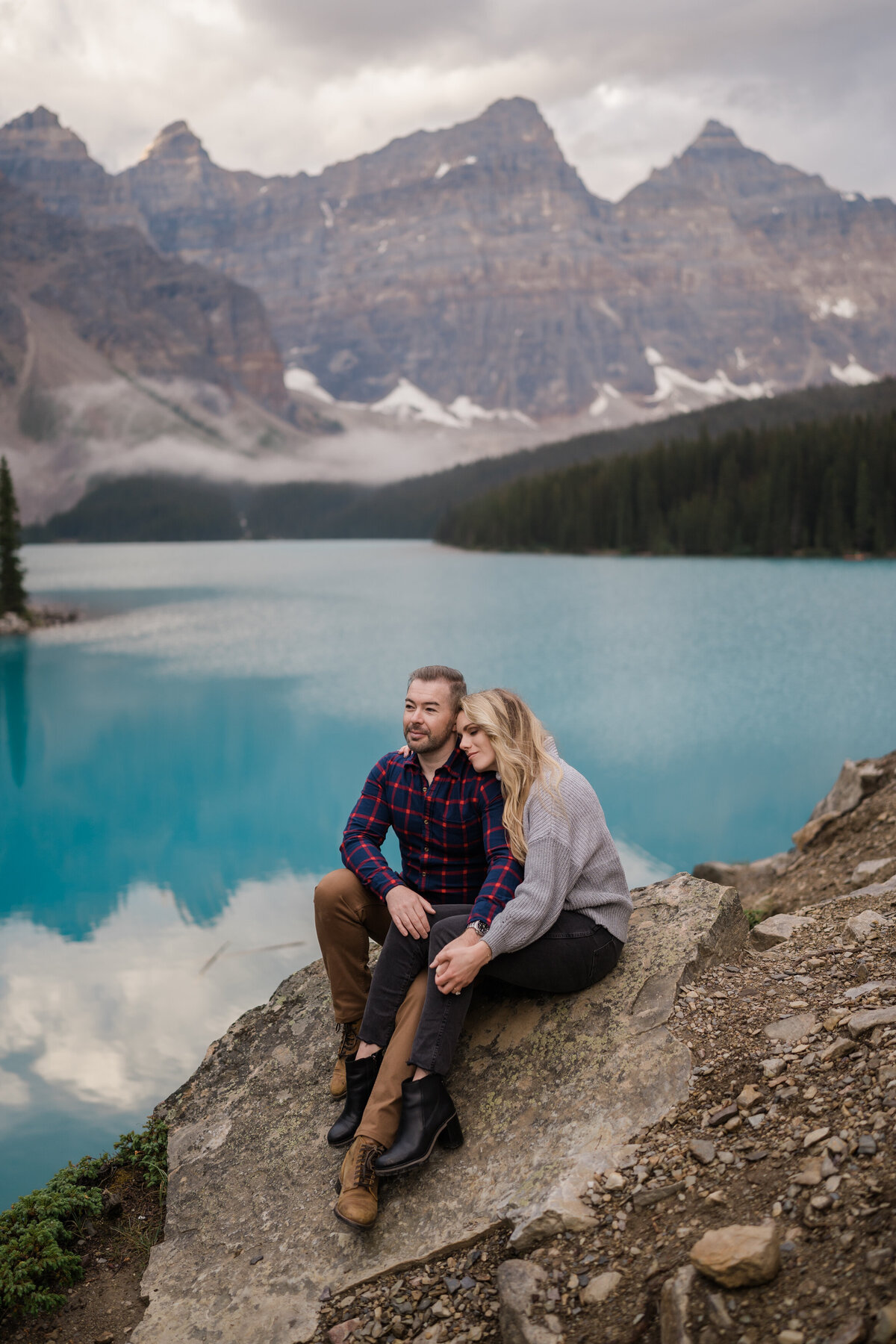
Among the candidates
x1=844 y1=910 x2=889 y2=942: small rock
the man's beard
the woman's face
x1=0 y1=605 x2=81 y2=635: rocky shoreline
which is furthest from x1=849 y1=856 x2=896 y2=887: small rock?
x1=0 y1=605 x2=81 y2=635: rocky shoreline

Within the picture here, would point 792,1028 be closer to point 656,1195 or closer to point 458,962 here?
point 656,1195

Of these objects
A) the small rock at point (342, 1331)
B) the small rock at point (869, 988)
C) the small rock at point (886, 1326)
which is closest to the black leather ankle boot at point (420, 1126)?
the small rock at point (342, 1331)

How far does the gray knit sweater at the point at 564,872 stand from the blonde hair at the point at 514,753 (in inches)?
2.0

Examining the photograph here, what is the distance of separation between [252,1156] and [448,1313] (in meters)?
1.57

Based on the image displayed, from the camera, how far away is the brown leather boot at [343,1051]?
502 cm

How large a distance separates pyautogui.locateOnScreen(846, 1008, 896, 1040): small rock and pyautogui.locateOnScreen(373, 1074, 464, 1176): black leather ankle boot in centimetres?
187

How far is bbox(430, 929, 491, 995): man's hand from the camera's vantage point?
4.25m

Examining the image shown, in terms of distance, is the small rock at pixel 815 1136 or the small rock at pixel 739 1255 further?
the small rock at pixel 815 1136

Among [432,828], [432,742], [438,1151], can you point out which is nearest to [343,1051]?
[438,1151]

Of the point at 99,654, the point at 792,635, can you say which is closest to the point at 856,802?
the point at 792,635

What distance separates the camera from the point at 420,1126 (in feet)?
13.9

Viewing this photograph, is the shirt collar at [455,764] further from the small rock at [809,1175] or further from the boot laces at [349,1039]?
the small rock at [809,1175]

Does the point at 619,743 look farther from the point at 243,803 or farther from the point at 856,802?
the point at 856,802

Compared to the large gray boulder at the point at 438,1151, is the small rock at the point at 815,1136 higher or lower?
higher
